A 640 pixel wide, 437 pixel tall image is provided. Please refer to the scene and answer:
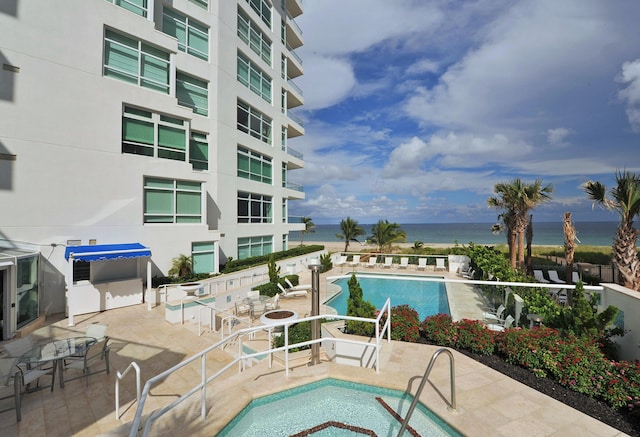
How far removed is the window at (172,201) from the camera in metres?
13.9

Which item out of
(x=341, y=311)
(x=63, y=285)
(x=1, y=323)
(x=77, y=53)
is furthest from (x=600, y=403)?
(x=77, y=53)

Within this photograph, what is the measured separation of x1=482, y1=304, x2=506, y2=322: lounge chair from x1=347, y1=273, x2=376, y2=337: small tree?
3.11 metres

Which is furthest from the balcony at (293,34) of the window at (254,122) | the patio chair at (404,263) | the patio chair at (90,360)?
the patio chair at (90,360)

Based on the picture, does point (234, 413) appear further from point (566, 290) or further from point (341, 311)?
point (566, 290)

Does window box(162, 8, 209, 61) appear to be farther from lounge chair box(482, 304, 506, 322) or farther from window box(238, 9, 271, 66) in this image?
lounge chair box(482, 304, 506, 322)

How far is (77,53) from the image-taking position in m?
11.7

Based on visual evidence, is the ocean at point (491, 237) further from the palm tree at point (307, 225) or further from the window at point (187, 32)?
the window at point (187, 32)

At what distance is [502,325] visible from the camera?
285 inches

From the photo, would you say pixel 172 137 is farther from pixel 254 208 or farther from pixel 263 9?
pixel 263 9

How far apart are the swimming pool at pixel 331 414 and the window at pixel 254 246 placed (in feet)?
52.8

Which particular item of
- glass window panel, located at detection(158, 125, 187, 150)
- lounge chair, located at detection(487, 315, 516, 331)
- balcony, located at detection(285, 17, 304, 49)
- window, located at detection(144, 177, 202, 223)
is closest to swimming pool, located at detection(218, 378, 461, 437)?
lounge chair, located at detection(487, 315, 516, 331)

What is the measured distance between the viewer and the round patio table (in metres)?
5.59

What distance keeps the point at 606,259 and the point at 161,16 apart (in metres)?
43.5

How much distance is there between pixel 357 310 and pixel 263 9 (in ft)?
84.5
